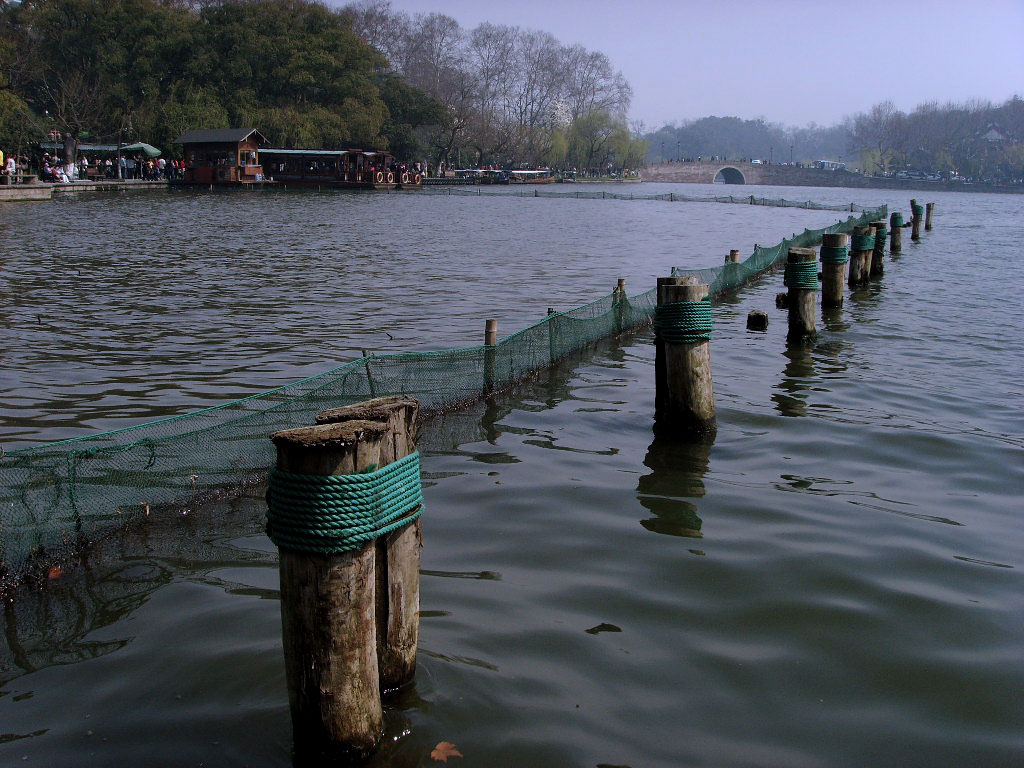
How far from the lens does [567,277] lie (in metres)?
26.8

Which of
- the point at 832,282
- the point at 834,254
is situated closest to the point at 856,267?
the point at 832,282

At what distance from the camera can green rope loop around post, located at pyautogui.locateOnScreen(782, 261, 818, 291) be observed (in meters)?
14.3

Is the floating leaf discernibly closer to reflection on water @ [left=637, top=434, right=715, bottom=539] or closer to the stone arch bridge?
reflection on water @ [left=637, top=434, right=715, bottom=539]

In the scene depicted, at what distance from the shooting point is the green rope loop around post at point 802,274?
47.1 feet

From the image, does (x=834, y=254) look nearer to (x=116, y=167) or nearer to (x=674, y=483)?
(x=674, y=483)

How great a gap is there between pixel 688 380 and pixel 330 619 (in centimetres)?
622

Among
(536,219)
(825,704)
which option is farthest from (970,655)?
(536,219)

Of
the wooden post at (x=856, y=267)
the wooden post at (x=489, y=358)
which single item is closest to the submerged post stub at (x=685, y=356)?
the wooden post at (x=489, y=358)

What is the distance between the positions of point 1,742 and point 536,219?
4955 cm

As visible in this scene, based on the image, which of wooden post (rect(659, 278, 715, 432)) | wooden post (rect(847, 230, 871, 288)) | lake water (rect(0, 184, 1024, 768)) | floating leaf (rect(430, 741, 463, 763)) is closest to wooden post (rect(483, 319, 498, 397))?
lake water (rect(0, 184, 1024, 768))

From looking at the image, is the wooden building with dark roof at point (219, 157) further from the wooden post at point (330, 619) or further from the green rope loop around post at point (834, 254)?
the wooden post at point (330, 619)

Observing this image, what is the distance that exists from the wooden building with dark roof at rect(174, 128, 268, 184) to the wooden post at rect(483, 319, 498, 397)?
6533 centimetres

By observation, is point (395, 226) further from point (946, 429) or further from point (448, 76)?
point (448, 76)

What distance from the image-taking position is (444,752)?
16.5 ft
